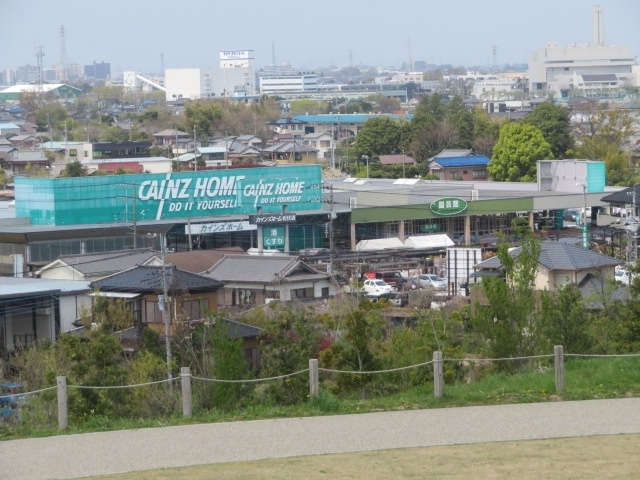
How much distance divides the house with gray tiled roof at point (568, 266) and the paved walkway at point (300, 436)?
676cm

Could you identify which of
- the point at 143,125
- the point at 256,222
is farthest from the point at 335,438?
the point at 143,125

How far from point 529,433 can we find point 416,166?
25452 millimetres

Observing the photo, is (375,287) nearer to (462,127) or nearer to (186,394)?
(186,394)

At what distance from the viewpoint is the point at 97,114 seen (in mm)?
51656

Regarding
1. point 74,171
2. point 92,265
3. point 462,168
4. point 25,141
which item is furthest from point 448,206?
point 25,141

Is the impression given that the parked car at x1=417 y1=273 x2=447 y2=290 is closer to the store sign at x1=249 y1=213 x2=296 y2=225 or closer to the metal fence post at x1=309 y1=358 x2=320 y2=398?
the store sign at x1=249 y1=213 x2=296 y2=225

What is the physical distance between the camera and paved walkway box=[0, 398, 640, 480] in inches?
168

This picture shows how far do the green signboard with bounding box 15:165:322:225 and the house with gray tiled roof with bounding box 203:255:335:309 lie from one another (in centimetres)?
399

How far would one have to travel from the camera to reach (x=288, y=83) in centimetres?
8231

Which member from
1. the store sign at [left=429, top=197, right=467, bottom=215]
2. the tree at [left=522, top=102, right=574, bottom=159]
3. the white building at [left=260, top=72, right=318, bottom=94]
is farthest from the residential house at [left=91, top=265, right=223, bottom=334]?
the white building at [left=260, top=72, right=318, bottom=94]

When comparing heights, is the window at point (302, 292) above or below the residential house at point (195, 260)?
below

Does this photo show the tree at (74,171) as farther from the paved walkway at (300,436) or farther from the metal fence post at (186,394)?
the paved walkway at (300,436)

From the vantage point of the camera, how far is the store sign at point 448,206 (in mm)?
19641

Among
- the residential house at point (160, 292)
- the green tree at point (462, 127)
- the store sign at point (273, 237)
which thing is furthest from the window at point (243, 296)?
the green tree at point (462, 127)
